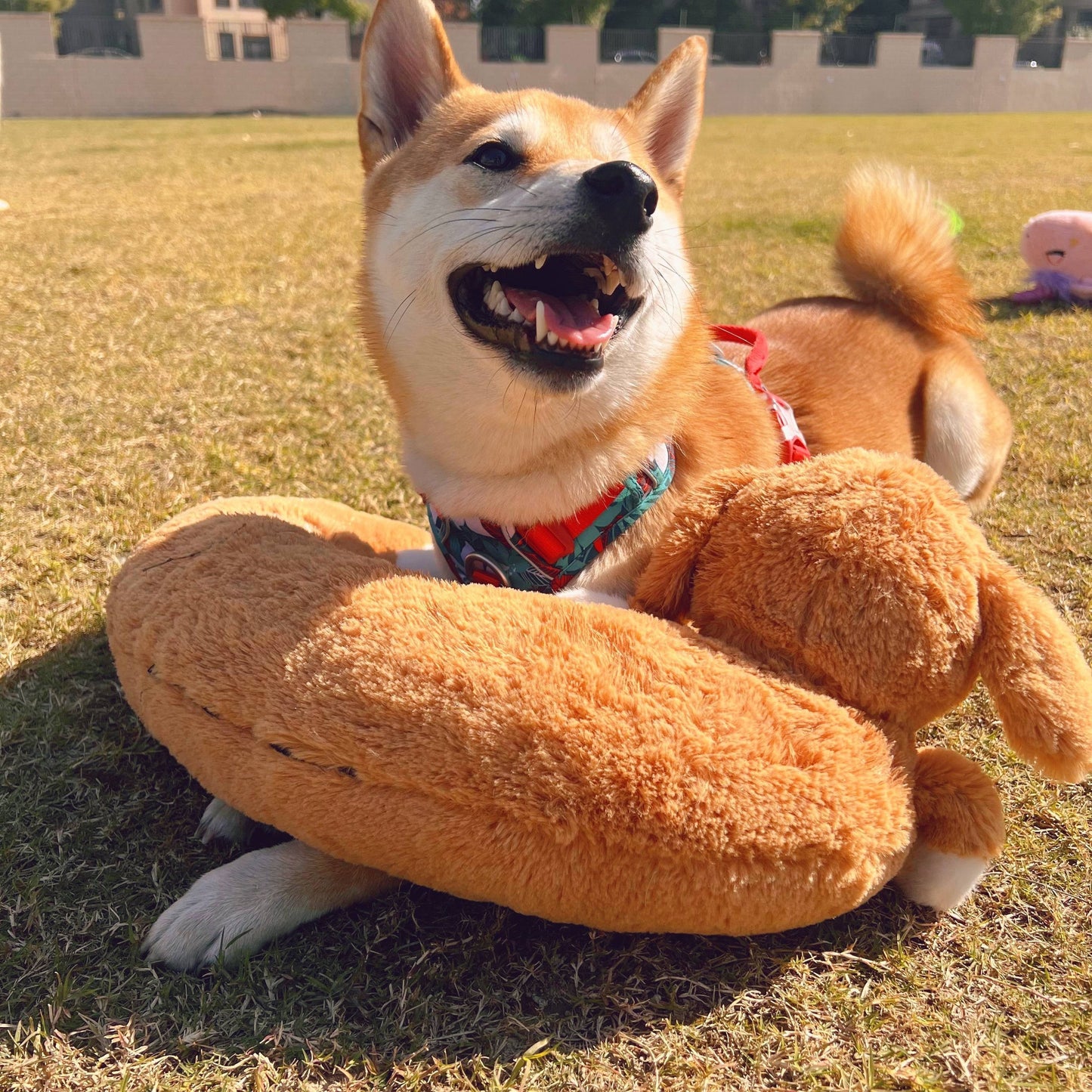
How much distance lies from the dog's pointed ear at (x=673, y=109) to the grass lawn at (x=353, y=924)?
1305 mm

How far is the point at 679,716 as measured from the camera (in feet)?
4.33

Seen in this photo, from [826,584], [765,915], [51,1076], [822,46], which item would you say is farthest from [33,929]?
[822,46]

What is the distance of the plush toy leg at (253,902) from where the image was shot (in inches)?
54.1

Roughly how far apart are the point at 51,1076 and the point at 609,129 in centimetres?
201

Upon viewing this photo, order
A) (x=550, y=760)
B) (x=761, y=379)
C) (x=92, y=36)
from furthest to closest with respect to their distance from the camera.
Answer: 1. (x=92, y=36)
2. (x=761, y=379)
3. (x=550, y=760)

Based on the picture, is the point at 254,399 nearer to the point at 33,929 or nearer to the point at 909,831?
the point at 33,929

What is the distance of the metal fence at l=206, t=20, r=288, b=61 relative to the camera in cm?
3366

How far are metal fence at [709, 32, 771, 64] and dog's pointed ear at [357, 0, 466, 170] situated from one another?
115 ft

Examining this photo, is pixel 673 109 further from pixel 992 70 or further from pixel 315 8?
pixel 992 70

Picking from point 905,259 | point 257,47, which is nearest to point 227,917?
point 905,259

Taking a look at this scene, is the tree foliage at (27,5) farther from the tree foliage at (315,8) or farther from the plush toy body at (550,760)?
the plush toy body at (550,760)

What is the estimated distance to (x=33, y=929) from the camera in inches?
56.6

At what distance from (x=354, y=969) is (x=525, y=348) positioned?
43.3 inches

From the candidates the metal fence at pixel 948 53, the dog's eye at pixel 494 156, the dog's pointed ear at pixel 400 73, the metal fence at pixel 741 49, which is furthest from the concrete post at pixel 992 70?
the dog's eye at pixel 494 156
